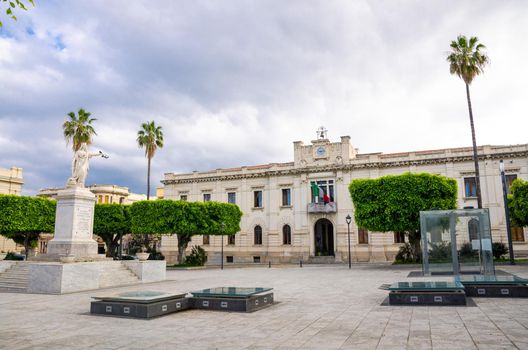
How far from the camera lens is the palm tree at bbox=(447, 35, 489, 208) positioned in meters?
31.1

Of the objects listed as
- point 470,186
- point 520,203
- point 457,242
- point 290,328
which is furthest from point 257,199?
point 290,328

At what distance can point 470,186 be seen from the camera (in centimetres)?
3934

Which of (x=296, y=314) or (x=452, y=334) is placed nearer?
(x=452, y=334)

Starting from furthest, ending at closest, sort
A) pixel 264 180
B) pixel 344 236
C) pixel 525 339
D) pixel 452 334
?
pixel 264 180, pixel 344 236, pixel 452 334, pixel 525 339

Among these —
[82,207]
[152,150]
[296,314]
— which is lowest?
[296,314]

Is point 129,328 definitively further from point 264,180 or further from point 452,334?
point 264,180

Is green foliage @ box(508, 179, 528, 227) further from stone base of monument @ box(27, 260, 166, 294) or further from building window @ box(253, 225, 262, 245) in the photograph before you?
building window @ box(253, 225, 262, 245)

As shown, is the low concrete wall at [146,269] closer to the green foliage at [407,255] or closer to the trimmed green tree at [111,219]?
the green foliage at [407,255]

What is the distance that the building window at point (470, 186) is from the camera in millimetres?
39162

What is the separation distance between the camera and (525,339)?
647cm

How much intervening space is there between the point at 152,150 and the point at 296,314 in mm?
36875

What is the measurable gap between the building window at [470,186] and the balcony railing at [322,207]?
12912 millimetres

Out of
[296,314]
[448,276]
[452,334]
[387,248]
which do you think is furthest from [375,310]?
[387,248]

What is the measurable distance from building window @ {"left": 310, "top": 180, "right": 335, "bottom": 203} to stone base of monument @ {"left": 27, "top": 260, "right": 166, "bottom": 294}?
27.2 m
